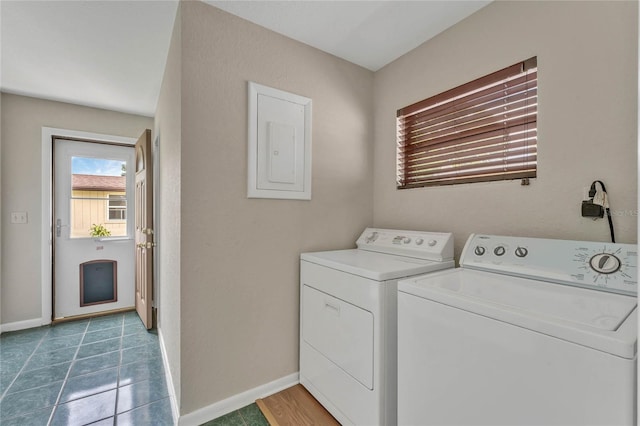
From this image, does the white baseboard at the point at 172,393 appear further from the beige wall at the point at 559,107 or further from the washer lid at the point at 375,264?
the beige wall at the point at 559,107

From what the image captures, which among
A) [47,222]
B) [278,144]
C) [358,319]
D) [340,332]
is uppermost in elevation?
[278,144]

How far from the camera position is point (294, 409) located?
1.70 m

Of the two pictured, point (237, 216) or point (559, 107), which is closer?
point (559, 107)

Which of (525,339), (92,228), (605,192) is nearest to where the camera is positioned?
(525,339)

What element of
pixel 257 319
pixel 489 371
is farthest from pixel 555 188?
pixel 257 319

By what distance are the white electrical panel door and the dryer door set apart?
2.26 ft

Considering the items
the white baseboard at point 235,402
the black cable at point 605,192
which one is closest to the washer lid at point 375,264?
the black cable at point 605,192

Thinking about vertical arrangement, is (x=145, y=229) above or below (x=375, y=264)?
above

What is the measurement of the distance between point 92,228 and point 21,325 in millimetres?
1094

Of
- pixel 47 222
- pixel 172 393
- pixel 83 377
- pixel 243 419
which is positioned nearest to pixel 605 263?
pixel 243 419

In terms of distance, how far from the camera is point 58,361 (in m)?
2.25

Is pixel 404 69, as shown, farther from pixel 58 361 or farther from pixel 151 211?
pixel 58 361

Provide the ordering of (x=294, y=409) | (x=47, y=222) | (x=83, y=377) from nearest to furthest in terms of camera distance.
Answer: (x=294, y=409), (x=83, y=377), (x=47, y=222)

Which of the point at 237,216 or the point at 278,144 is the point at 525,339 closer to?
the point at 237,216
